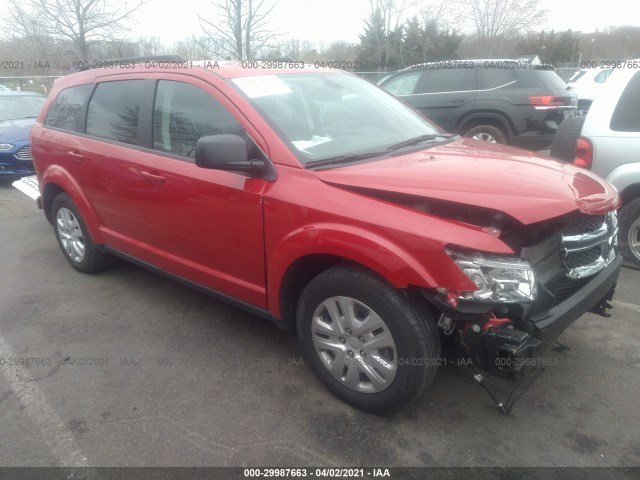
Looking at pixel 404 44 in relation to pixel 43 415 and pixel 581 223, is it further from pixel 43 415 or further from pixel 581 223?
pixel 43 415

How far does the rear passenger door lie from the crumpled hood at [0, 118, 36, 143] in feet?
19.0

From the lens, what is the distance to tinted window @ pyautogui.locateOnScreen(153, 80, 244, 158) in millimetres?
3135

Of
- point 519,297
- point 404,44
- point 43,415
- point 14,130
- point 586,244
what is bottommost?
point 43,415

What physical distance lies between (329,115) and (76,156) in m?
2.30

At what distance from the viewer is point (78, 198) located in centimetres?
432

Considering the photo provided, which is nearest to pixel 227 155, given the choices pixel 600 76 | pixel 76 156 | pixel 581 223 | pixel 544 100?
pixel 581 223

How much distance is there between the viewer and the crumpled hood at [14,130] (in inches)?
347

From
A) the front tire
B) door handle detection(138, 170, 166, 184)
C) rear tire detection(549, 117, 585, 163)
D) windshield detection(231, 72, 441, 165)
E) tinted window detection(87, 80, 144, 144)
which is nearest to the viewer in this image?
the front tire

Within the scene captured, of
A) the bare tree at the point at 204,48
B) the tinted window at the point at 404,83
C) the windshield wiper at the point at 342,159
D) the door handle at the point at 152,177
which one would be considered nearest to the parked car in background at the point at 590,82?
→ the tinted window at the point at 404,83

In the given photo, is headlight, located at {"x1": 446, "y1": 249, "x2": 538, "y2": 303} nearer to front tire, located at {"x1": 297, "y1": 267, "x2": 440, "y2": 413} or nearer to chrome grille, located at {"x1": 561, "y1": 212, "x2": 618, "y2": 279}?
front tire, located at {"x1": 297, "y1": 267, "x2": 440, "y2": 413}

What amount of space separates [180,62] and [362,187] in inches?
80.8

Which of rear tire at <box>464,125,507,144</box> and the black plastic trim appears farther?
rear tire at <box>464,125,507,144</box>

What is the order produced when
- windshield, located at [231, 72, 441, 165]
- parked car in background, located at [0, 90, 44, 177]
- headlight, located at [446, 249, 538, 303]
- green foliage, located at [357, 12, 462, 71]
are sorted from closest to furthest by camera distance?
headlight, located at [446, 249, 538, 303]
windshield, located at [231, 72, 441, 165]
parked car in background, located at [0, 90, 44, 177]
green foliage, located at [357, 12, 462, 71]

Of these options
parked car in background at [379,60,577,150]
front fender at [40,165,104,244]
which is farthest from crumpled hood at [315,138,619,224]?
parked car in background at [379,60,577,150]
